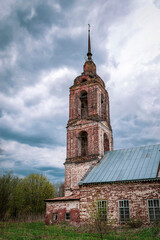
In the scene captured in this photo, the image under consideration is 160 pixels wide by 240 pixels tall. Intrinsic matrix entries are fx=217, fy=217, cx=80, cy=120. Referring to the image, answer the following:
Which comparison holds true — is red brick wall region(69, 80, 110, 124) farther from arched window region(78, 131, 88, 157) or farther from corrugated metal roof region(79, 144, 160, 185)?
corrugated metal roof region(79, 144, 160, 185)

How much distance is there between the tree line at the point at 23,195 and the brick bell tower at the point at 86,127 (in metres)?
10.1

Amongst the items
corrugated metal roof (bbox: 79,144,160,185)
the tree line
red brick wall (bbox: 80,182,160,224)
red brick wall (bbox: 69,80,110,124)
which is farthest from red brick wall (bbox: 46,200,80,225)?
the tree line

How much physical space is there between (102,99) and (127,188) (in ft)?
41.9

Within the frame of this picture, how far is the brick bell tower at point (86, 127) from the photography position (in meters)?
21.3

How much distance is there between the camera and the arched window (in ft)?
76.8

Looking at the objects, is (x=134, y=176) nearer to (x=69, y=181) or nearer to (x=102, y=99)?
(x=69, y=181)

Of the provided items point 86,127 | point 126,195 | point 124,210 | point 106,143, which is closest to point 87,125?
point 86,127

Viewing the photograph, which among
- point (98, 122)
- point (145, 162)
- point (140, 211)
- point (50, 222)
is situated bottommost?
point (50, 222)

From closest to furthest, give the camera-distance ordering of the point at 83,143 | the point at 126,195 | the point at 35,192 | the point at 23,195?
the point at 126,195 < the point at 83,143 < the point at 23,195 < the point at 35,192

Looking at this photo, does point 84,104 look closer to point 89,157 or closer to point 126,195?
point 89,157

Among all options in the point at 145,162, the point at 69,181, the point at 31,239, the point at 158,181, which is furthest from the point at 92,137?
the point at 31,239

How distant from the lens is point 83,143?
2417cm

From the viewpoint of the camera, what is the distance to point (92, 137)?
72.3 feet

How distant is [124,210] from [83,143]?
32.7ft
